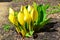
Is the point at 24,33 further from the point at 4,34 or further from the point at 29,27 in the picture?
the point at 4,34

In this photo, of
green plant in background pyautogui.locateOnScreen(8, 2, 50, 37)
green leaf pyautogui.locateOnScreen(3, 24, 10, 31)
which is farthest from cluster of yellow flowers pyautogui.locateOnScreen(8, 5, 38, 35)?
green leaf pyautogui.locateOnScreen(3, 24, 10, 31)

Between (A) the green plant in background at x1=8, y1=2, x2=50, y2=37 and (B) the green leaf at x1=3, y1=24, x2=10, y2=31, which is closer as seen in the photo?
(A) the green plant in background at x1=8, y1=2, x2=50, y2=37

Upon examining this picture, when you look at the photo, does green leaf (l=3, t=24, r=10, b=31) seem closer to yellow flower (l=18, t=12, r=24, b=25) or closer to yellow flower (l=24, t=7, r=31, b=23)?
yellow flower (l=18, t=12, r=24, b=25)

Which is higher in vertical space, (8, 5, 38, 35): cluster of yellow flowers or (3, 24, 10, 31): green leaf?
(8, 5, 38, 35): cluster of yellow flowers

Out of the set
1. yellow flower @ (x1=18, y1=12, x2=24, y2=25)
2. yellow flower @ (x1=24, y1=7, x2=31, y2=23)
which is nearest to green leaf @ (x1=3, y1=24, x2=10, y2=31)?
yellow flower @ (x1=18, y1=12, x2=24, y2=25)

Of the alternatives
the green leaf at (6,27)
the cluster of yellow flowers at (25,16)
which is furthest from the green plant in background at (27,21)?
the green leaf at (6,27)

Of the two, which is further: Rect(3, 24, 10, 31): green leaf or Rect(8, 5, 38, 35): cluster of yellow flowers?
Rect(3, 24, 10, 31): green leaf

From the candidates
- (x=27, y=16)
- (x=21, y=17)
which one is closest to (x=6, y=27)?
(x=21, y=17)

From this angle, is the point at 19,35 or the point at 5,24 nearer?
the point at 19,35

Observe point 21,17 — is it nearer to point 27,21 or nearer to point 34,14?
point 27,21

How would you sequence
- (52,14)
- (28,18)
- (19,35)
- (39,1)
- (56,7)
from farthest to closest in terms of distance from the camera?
(39,1) → (56,7) → (52,14) → (19,35) → (28,18)

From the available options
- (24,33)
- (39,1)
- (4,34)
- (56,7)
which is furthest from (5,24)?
(39,1)
